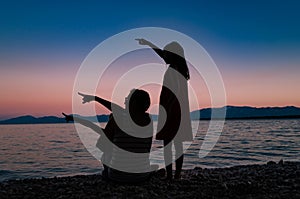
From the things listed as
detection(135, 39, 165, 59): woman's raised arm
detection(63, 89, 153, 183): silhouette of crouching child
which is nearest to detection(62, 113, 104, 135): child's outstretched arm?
detection(63, 89, 153, 183): silhouette of crouching child

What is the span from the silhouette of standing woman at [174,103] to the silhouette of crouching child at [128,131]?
40.9 inches

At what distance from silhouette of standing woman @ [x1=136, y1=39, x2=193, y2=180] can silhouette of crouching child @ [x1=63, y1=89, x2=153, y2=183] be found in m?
1.04

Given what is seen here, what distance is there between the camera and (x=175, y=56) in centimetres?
723

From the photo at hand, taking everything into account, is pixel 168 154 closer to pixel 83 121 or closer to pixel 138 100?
pixel 138 100

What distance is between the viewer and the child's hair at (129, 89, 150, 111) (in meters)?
5.88

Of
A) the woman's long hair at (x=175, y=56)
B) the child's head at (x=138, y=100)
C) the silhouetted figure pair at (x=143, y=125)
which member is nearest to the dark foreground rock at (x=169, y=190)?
the silhouetted figure pair at (x=143, y=125)

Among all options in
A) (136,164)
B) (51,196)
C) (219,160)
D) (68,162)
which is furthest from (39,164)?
(136,164)

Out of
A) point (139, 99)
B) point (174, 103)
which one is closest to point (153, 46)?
point (174, 103)

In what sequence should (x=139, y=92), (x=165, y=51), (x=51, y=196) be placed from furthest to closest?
1. (x=165, y=51)
2. (x=51, y=196)
3. (x=139, y=92)

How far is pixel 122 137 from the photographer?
597 centimetres

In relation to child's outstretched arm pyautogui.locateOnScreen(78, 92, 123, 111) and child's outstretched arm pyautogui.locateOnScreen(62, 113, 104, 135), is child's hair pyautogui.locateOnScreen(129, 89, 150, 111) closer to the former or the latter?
Result: child's outstretched arm pyautogui.locateOnScreen(78, 92, 123, 111)

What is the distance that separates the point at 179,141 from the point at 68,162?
11990 mm

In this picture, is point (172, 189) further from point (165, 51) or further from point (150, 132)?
point (165, 51)

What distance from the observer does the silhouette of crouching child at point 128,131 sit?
5.90 meters
